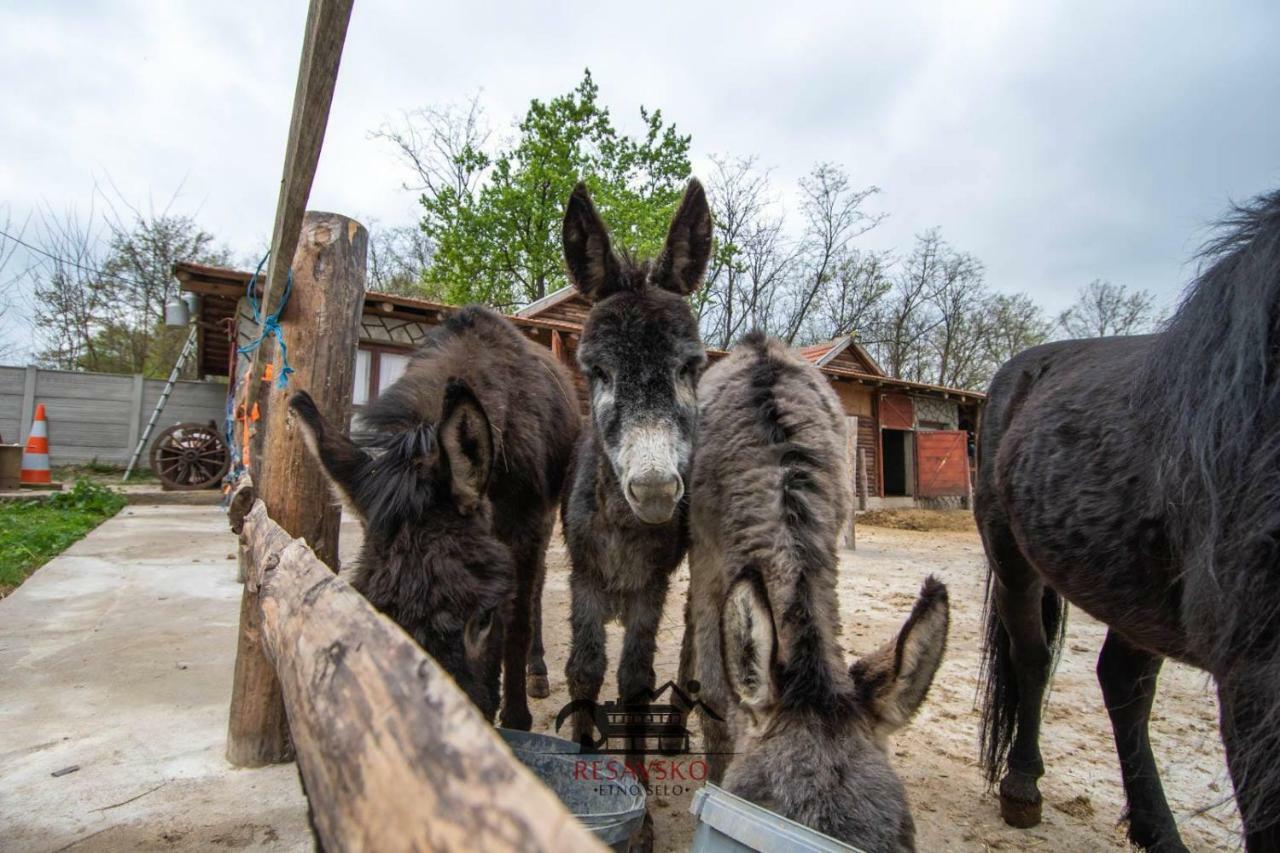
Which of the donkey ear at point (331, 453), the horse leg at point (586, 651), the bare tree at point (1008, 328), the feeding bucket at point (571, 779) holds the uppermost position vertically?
the bare tree at point (1008, 328)

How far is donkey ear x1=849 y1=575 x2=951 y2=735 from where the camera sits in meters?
1.65

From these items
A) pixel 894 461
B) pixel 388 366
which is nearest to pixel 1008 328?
pixel 894 461

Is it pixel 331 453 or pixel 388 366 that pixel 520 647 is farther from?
pixel 388 366

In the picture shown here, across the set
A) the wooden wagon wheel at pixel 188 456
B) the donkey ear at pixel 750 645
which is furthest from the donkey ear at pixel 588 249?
the wooden wagon wheel at pixel 188 456

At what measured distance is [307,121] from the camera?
196 centimetres

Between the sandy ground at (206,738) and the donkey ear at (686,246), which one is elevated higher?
the donkey ear at (686,246)

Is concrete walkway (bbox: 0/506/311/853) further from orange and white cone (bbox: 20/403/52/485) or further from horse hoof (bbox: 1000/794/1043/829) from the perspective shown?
orange and white cone (bbox: 20/403/52/485)

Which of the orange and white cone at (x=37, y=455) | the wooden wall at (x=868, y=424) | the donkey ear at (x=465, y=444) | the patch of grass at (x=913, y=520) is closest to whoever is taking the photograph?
the donkey ear at (x=465, y=444)

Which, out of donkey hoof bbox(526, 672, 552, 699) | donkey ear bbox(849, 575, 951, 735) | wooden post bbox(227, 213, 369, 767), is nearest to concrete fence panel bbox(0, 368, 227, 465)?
donkey hoof bbox(526, 672, 552, 699)

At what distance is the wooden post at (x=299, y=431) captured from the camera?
278 cm

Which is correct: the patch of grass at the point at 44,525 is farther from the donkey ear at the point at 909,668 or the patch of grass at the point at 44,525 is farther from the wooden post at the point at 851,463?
the donkey ear at the point at 909,668

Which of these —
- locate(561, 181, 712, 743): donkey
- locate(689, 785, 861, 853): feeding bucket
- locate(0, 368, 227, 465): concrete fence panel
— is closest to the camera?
locate(689, 785, 861, 853): feeding bucket

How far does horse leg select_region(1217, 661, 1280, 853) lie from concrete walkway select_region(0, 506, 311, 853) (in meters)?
2.81

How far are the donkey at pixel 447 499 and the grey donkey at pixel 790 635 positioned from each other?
0.74m
